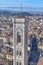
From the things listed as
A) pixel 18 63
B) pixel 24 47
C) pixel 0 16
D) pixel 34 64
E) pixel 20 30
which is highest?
pixel 20 30

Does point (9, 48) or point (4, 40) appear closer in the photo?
point (9, 48)

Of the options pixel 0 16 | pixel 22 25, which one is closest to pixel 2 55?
pixel 22 25

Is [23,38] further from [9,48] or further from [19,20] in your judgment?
[9,48]

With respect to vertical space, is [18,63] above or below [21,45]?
below

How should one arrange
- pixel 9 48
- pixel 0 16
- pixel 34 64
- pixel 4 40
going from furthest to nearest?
1. pixel 0 16
2. pixel 4 40
3. pixel 9 48
4. pixel 34 64

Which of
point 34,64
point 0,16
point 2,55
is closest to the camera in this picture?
point 34,64

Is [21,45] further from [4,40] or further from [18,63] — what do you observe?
[4,40]
